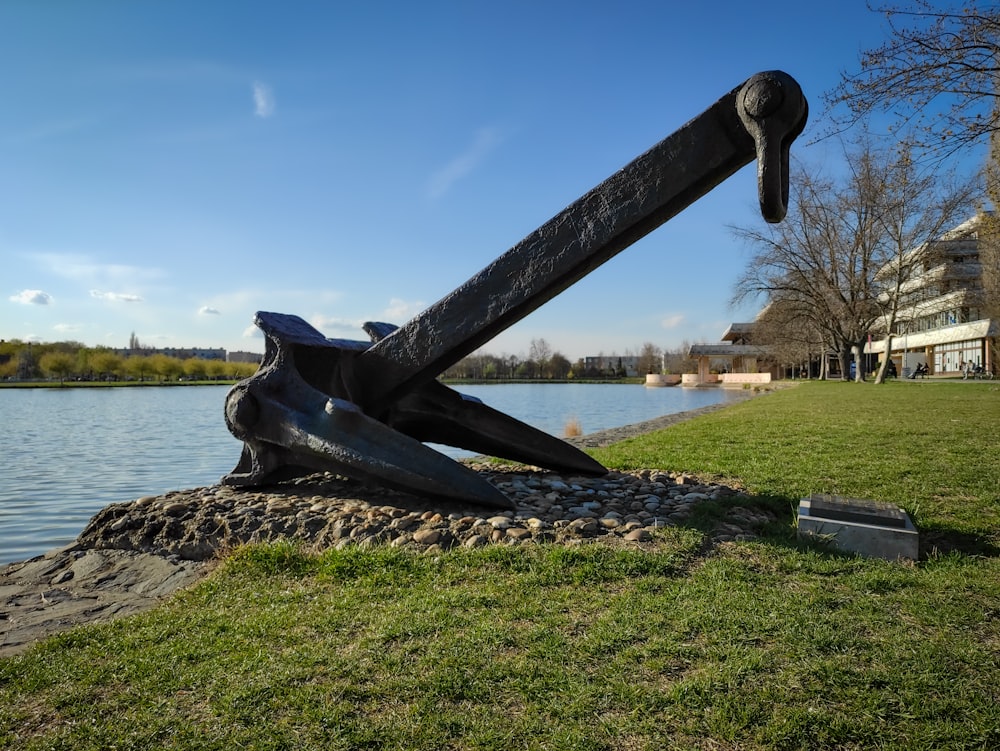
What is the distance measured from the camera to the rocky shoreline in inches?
149

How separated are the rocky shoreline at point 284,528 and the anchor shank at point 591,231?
1166 millimetres

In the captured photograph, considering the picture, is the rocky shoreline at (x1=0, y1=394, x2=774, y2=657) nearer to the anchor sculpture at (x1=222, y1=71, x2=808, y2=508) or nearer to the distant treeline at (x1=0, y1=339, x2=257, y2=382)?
the anchor sculpture at (x1=222, y1=71, x2=808, y2=508)

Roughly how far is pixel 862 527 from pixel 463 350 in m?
2.87

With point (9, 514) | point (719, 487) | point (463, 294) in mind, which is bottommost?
point (9, 514)

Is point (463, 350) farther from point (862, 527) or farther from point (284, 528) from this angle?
point (862, 527)

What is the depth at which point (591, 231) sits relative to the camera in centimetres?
427

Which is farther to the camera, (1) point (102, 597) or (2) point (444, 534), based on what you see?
(2) point (444, 534)

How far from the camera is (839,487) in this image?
18.4ft

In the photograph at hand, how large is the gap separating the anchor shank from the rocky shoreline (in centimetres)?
117

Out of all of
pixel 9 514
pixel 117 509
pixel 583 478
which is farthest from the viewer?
pixel 9 514

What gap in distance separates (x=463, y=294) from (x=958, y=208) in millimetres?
28943

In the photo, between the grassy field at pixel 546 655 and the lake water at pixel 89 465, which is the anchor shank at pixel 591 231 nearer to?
the grassy field at pixel 546 655

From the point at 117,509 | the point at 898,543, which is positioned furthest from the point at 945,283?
the point at 117,509

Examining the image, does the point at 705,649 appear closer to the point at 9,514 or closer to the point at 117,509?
the point at 117,509
